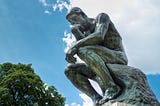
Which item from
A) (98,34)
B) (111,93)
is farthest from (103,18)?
(111,93)

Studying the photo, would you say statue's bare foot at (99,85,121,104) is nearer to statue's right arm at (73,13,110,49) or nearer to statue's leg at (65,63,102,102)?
statue's leg at (65,63,102,102)

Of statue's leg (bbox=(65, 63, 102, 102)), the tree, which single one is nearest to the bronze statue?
statue's leg (bbox=(65, 63, 102, 102))

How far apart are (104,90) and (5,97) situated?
31.3 meters

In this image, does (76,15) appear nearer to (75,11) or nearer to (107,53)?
(75,11)

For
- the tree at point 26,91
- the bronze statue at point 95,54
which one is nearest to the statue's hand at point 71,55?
the bronze statue at point 95,54

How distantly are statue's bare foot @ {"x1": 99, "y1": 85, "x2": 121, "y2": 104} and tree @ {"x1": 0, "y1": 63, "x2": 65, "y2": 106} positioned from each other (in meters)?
31.8

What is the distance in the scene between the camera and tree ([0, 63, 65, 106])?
39.2 m

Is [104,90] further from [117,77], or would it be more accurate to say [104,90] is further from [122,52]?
[122,52]

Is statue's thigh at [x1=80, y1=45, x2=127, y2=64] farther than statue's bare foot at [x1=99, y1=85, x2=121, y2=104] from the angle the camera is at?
Yes

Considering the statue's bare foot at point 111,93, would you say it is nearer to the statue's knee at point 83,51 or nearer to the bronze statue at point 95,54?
the bronze statue at point 95,54

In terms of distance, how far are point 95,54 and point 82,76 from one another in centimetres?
70

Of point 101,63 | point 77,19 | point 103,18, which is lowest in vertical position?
point 101,63

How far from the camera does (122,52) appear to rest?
27.3ft

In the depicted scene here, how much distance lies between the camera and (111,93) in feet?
25.4
